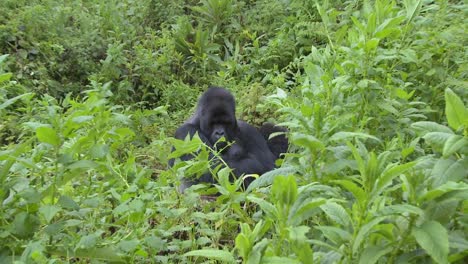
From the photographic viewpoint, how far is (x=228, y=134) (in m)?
4.51

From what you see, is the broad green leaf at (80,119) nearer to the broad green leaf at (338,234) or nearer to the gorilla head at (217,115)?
the broad green leaf at (338,234)

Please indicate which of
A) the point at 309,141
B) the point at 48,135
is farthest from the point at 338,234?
the point at 48,135

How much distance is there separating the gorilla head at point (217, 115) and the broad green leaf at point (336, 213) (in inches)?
115

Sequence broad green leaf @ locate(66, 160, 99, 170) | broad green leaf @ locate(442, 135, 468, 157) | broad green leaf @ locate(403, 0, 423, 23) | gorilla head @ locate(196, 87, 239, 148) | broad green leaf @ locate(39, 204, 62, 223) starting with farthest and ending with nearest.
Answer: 1. gorilla head @ locate(196, 87, 239, 148)
2. broad green leaf @ locate(403, 0, 423, 23)
3. broad green leaf @ locate(66, 160, 99, 170)
4. broad green leaf @ locate(39, 204, 62, 223)
5. broad green leaf @ locate(442, 135, 468, 157)

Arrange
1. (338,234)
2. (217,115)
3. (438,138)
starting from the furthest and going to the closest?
(217,115), (438,138), (338,234)

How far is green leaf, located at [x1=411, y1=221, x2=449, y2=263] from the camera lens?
1257 mm

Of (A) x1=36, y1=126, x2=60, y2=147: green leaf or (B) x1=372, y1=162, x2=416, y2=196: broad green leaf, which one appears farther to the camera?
(A) x1=36, y1=126, x2=60, y2=147: green leaf

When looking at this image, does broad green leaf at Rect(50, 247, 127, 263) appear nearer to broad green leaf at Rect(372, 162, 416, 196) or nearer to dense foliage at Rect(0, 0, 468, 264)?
dense foliage at Rect(0, 0, 468, 264)

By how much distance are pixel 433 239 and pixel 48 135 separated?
1132mm

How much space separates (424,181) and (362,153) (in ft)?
0.86

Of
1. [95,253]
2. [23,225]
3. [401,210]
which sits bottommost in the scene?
[95,253]

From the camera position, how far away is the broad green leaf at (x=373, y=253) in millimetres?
1367

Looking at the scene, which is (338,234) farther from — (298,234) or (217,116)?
(217,116)

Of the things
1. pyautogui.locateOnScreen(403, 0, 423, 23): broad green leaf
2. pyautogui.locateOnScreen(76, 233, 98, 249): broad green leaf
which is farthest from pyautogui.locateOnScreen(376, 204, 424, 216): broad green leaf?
pyautogui.locateOnScreen(403, 0, 423, 23): broad green leaf
